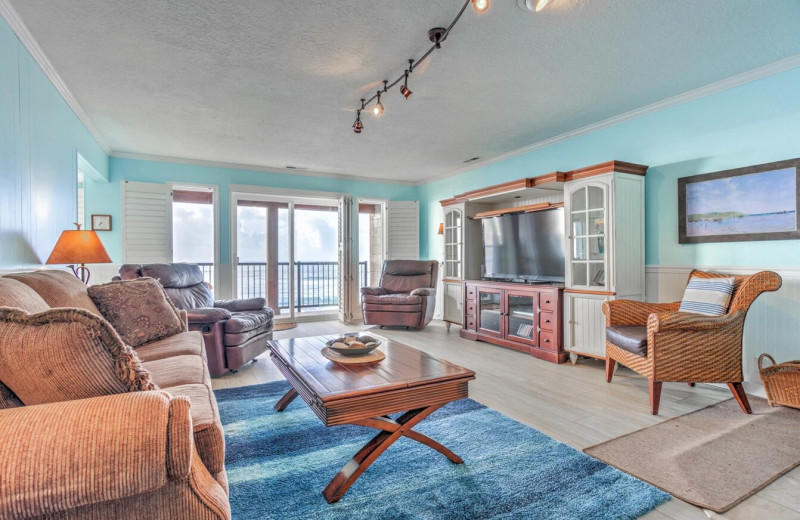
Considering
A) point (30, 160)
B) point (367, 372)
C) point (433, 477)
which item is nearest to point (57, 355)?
point (367, 372)

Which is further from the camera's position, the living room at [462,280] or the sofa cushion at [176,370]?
the sofa cushion at [176,370]

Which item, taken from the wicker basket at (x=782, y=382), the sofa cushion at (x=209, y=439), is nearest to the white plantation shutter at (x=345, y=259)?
the wicker basket at (x=782, y=382)

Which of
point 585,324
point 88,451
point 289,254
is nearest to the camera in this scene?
point 88,451

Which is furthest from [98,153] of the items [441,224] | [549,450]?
[549,450]

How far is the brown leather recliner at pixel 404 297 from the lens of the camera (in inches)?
211

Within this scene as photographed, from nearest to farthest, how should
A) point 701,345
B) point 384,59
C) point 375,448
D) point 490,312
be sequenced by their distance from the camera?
point 375,448 → point 701,345 → point 384,59 → point 490,312

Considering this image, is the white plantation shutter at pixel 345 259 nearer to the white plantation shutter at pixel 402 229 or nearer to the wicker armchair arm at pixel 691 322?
the white plantation shutter at pixel 402 229

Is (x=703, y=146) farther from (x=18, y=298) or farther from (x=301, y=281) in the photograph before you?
(x=301, y=281)

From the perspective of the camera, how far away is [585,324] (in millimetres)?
3566

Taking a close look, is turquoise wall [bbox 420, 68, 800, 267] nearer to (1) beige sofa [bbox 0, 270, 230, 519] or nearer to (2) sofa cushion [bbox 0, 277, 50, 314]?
(1) beige sofa [bbox 0, 270, 230, 519]

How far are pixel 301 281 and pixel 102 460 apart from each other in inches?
268

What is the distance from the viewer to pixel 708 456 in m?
1.97

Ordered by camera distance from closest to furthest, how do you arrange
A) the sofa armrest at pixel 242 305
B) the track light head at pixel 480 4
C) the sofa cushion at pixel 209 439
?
the sofa cushion at pixel 209 439 → the track light head at pixel 480 4 → the sofa armrest at pixel 242 305

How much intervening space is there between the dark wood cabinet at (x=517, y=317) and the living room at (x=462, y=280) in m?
0.03
